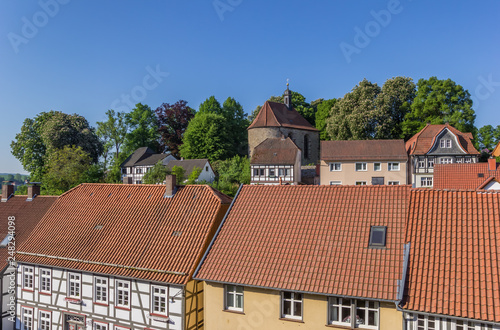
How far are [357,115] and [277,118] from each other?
1107cm

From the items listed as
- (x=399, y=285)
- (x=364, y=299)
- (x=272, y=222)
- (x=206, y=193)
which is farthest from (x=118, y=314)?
(x=399, y=285)

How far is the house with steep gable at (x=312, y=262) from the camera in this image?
10531 mm

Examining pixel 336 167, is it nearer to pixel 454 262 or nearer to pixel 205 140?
pixel 205 140

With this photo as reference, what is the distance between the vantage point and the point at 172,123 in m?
62.3

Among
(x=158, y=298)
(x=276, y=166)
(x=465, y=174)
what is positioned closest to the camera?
(x=158, y=298)

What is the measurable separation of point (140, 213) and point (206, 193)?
10.5 feet

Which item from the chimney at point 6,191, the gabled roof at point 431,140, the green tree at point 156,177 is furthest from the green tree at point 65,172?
the gabled roof at point 431,140

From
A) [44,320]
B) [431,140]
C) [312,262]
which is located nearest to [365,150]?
[431,140]

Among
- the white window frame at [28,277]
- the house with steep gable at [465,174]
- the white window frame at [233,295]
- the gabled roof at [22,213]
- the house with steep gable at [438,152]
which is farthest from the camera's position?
the house with steep gable at [438,152]

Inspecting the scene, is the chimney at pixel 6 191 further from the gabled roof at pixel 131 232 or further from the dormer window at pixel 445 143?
the dormer window at pixel 445 143

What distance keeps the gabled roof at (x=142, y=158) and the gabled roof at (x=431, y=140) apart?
1255 inches

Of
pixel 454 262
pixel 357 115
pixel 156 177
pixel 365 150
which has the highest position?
pixel 357 115

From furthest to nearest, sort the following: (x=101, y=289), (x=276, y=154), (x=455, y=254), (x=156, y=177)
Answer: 1. (x=276, y=154)
2. (x=156, y=177)
3. (x=101, y=289)
4. (x=455, y=254)

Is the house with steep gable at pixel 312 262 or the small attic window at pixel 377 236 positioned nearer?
the house with steep gable at pixel 312 262
